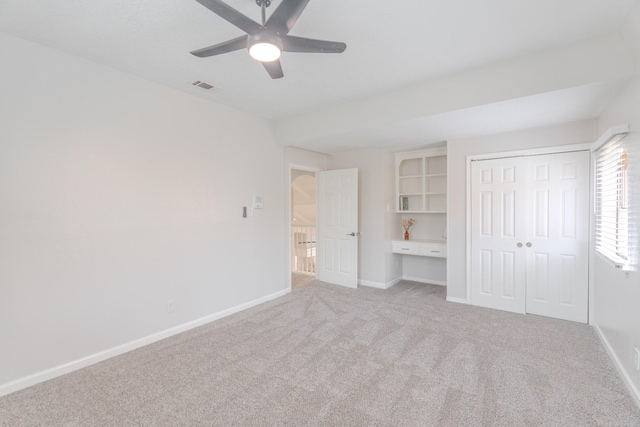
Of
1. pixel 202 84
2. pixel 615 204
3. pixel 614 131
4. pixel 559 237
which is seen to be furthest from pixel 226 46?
pixel 559 237

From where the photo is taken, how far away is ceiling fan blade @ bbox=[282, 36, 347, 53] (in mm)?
1803

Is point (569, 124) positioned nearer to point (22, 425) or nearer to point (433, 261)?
point (433, 261)

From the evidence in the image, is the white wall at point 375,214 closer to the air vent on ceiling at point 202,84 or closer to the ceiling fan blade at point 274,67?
the air vent on ceiling at point 202,84

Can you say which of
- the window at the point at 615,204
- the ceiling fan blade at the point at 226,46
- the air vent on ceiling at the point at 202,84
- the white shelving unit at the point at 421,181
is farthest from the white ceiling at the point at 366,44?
the white shelving unit at the point at 421,181

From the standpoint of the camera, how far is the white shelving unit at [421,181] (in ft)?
16.1

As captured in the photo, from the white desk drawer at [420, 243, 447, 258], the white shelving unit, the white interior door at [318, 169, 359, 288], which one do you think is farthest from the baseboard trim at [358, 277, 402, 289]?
the white shelving unit

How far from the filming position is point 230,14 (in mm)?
1546

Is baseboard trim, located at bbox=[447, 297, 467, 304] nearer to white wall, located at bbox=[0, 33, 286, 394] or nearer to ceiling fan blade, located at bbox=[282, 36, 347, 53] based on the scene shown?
white wall, located at bbox=[0, 33, 286, 394]

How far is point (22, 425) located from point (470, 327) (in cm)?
377

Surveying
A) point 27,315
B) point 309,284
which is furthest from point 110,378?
point 309,284

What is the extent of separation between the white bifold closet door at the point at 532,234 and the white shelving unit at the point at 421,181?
0.96 meters

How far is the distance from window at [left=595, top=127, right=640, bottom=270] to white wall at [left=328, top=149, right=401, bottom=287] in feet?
8.36

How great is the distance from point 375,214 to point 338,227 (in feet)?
2.14

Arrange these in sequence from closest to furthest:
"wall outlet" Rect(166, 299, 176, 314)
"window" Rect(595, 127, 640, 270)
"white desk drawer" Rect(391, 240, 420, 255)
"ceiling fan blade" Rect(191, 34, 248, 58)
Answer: "ceiling fan blade" Rect(191, 34, 248, 58), "window" Rect(595, 127, 640, 270), "wall outlet" Rect(166, 299, 176, 314), "white desk drawer" Rect(391, 240, 420, 255)
